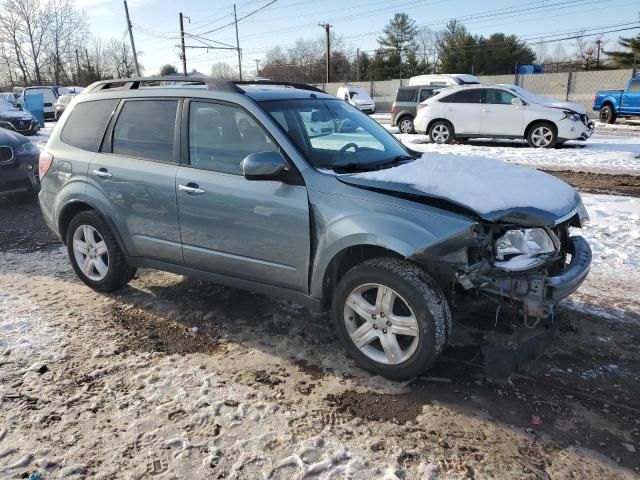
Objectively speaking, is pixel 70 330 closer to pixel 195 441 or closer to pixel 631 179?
pixel 195 441

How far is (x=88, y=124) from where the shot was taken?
191 inches

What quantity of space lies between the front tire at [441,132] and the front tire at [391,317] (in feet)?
44.9

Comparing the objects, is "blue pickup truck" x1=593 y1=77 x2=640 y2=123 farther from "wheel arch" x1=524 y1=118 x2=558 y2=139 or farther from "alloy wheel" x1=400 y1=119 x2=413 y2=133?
"wheel arch" x1=524 y1=118 x2=558 y2=139

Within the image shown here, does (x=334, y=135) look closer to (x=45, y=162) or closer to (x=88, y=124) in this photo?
(x=88, y=124)

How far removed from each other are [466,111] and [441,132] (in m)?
1.00

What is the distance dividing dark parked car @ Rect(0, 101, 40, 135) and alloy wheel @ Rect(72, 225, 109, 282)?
58.3ft

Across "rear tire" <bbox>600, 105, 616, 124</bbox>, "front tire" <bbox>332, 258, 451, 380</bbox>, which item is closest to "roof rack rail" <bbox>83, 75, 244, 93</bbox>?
"front tire" <bbox>332, 258, 451, 380</bbox>

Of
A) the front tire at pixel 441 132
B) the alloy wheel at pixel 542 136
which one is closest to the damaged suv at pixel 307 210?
the alloy wheel at pixel 542 136

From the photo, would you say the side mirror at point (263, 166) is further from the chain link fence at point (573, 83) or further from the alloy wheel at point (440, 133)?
the chain link fence at point (573, 83)

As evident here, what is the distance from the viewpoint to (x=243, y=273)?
3959mm

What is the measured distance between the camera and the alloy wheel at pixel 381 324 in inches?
129

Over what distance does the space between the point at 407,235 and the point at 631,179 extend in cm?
859

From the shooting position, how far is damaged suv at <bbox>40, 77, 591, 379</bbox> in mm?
3158

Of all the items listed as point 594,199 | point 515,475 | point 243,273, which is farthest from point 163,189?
point 594,199
